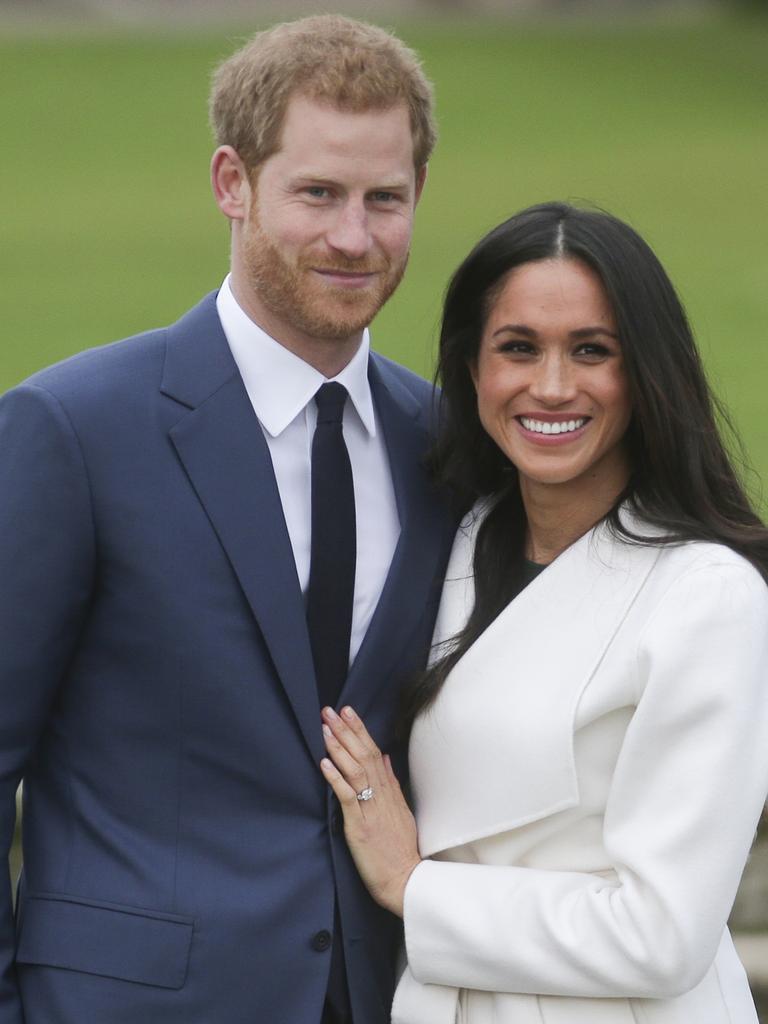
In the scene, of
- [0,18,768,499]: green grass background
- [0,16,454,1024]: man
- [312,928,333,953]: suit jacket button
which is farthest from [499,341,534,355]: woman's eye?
[0,18,768,499]: green grass background

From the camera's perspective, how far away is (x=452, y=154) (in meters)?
28.5

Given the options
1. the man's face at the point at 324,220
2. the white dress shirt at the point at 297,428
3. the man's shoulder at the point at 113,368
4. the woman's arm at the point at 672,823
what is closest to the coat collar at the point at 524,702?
the woman's arm at the point at 672,823

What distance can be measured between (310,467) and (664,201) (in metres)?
22.5

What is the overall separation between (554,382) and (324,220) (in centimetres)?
49

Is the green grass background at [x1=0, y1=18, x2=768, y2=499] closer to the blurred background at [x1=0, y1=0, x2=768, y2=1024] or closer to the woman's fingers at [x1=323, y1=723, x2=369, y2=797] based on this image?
the blurred background at [x1=0, y1=0, x2=768, y2=1024]

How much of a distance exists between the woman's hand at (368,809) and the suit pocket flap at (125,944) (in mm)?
332

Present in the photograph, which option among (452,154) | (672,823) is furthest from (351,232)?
(452,154)

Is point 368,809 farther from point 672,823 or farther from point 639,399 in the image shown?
point 639,399

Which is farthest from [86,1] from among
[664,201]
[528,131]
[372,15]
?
[664,201]

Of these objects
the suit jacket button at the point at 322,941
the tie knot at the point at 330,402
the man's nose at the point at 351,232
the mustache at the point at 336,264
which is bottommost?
the suit jacket button at the point at 322,941

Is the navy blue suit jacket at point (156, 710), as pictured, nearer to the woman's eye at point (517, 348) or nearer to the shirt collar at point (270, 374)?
the shirt collar at point (270, 374)

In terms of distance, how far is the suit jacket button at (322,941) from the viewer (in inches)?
128

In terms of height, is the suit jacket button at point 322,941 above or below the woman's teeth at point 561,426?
below

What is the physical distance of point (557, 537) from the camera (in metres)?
3.51
